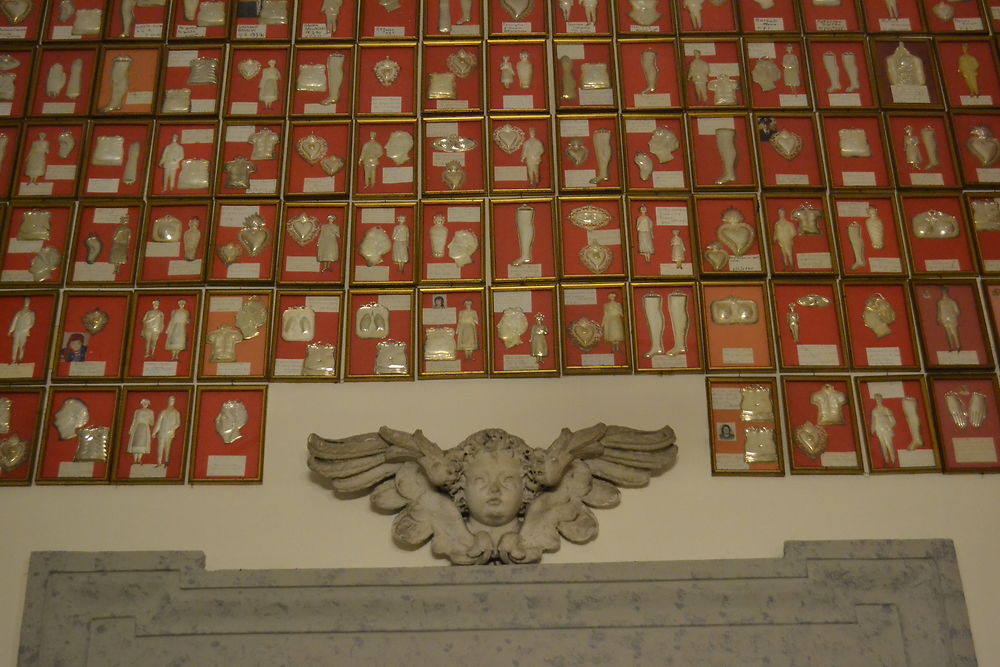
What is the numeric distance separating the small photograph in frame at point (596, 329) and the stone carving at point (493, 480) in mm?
355

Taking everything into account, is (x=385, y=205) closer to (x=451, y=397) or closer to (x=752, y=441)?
(x=451, y=397)

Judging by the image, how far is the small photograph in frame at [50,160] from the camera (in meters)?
4.67

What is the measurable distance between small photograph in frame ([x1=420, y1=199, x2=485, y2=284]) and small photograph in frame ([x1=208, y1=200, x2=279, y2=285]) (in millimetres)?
753

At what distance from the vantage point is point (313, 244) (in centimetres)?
455

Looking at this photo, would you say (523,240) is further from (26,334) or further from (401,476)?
(26,334)

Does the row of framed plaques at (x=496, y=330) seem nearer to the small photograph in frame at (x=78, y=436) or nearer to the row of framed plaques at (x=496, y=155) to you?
the small photograph in frame at (x=78, y=436)

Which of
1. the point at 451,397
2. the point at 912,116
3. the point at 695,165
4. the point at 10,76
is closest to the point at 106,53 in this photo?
the point at 10,76

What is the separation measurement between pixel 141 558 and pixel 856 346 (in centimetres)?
343

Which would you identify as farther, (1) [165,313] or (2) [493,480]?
(1) [165,313]

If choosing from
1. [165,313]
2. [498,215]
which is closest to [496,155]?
[498,215]

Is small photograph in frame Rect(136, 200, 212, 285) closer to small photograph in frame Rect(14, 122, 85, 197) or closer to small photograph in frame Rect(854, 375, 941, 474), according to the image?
small photograph in frame Rect(14, 122, 85, 197)

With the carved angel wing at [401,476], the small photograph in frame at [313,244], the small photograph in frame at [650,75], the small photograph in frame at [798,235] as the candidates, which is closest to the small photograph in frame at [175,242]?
the small photograph in frame at [313,244]

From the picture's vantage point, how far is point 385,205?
15.2 ft

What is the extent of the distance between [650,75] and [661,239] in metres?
0.95
